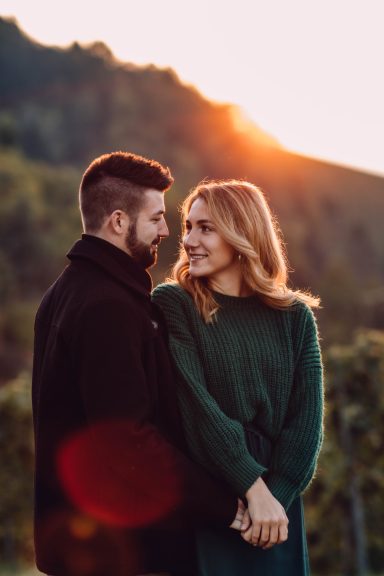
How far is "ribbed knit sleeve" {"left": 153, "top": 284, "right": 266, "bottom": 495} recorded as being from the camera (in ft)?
8.04

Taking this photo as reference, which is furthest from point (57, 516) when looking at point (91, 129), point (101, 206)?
point (91, 129)

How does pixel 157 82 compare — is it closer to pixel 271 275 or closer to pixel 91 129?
pixel 91 129

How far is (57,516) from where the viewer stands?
2.46 metres

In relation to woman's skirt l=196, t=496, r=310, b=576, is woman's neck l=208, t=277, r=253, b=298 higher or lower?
higher

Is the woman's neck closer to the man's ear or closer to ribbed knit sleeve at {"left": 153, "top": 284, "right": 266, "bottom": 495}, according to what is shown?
ribbed knit sleeve at {"left": 153, "top": 284, "right": 266, "bottom": 495}

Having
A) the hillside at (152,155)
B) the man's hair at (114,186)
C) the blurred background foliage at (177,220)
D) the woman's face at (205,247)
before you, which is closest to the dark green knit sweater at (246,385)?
the woman's face at (205,247)

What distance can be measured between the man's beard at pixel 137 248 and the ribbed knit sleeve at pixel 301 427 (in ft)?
2.08

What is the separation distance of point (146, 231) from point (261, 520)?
1.06 metres

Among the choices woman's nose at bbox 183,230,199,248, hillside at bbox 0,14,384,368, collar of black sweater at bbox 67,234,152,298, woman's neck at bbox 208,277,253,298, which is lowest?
hillside at bbox 0,14,384,368

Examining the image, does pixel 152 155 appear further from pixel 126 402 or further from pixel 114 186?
pixel 126 402

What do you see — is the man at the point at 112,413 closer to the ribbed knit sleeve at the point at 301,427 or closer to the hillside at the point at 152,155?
the ribbed knit sleeve at the point at 301,427

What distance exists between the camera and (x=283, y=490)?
2545 mm

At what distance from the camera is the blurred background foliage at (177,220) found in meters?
10.9

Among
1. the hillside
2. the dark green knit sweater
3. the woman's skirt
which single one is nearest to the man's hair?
the dark green knit sweater
